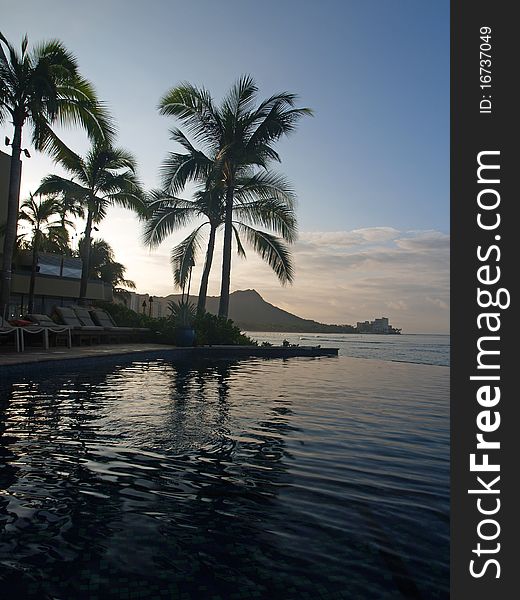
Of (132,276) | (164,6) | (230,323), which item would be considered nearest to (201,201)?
(230,323)

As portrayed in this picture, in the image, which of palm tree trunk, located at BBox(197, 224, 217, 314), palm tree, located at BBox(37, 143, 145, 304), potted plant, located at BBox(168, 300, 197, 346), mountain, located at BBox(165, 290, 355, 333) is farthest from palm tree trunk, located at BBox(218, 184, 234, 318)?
mountain, located at BBox(165, 290, 355, 333)

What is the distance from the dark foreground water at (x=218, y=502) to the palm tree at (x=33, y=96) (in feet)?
27.6

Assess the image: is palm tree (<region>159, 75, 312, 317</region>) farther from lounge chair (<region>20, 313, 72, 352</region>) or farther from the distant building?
the distant building

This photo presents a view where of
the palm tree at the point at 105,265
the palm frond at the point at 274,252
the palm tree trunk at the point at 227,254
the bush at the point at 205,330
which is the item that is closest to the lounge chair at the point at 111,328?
the bush at the point at 205,330

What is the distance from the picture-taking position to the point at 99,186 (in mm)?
21922

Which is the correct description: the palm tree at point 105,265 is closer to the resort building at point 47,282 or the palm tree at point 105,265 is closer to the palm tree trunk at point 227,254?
the resort building at point 47,282

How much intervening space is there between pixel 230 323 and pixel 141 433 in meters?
15.1

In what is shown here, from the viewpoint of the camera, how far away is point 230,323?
20188 millimetres

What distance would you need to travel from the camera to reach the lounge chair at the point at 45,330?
39.6 ft

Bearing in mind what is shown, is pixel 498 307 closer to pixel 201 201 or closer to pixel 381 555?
pixel 381 555

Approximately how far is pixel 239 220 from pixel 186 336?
19.1 feet

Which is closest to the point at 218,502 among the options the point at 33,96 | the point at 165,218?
the point at 33,96

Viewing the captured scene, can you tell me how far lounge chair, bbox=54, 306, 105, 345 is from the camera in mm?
14986

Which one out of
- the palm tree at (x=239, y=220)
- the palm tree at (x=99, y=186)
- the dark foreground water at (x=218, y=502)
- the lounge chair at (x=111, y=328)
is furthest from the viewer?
the palm tree at (x=99, y=186)
